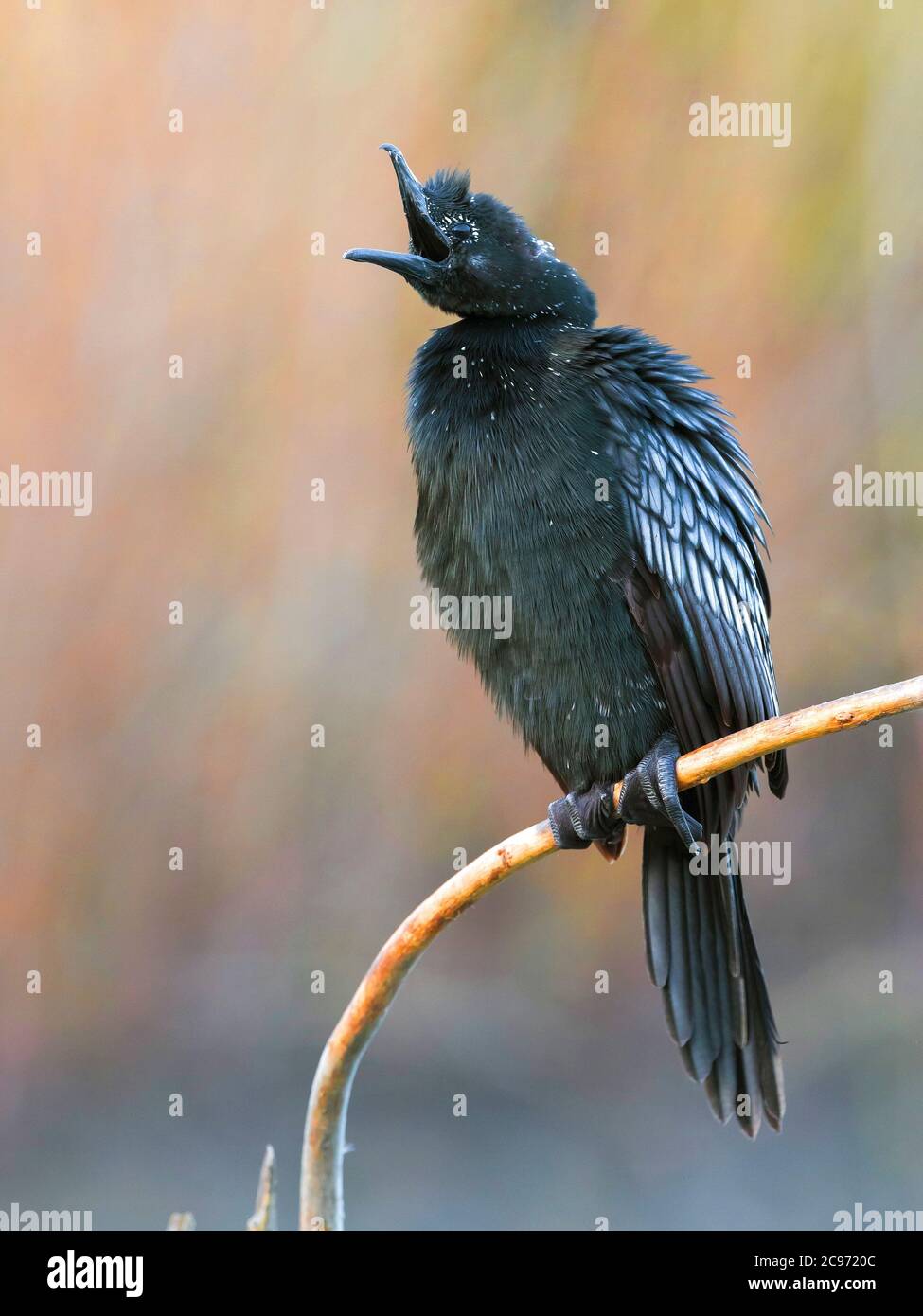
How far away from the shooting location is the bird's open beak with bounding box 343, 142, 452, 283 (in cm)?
201

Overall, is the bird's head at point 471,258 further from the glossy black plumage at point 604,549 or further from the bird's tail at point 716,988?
the bird's tail at point 716,988

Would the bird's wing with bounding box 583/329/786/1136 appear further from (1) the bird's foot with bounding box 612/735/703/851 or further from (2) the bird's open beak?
(2) the bird's open beak

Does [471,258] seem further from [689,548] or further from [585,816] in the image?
[585,816]

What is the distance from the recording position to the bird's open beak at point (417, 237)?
6.59ft

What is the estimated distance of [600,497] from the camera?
6.35 feet

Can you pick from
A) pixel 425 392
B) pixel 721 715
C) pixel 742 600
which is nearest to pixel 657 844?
pixel 721 715

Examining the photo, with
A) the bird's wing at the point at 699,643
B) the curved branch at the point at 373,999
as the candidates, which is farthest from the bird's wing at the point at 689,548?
the curved branch at the point at 373,999

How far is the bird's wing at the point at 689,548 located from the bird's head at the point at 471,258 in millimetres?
125

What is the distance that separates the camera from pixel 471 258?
2.04 meters

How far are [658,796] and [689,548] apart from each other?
384 mm

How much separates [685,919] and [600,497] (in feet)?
2.27

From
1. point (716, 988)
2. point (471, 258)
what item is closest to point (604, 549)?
point (471, 258)

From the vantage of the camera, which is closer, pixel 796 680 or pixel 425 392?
pixel 425 392

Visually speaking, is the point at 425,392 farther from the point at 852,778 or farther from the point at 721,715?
the point at 852,778
